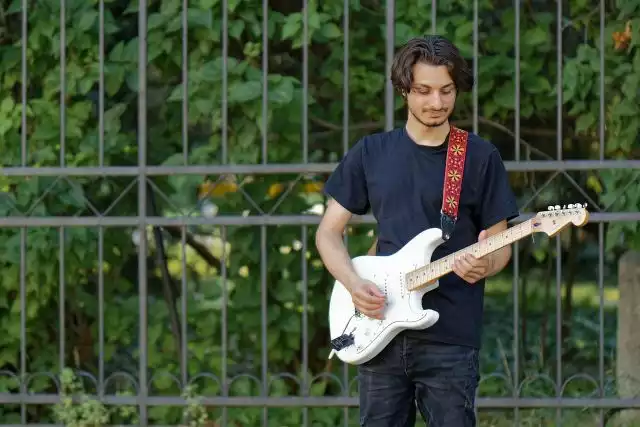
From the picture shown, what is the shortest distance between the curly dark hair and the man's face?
0.02 metres

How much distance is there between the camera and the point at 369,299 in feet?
13.7

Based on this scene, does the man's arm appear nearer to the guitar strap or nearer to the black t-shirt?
the black t-shirt

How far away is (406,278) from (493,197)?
14.1 inches

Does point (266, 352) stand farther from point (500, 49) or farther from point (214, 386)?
point (500, 49)

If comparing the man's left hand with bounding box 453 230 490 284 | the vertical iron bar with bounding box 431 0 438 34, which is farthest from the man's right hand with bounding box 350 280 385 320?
the vertical iron bar with bounding box 431 0 438 34

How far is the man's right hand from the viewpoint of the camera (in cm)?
419

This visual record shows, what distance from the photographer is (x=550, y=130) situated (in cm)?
691

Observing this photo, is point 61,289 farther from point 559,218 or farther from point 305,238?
point 559,218

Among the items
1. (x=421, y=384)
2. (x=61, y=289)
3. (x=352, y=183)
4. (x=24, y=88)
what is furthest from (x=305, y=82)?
(x=421, y=384)

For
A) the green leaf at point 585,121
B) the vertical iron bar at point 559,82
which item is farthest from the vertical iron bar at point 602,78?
the green leaf at point 585,121

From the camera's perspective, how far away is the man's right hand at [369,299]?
4188mm

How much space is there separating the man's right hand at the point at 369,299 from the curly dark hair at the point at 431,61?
58cm

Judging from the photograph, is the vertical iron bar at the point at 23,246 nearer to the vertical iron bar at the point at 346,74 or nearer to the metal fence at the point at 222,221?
the metal fence at the point at 222,221

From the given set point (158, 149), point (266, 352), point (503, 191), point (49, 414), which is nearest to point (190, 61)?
point (158, 149)
